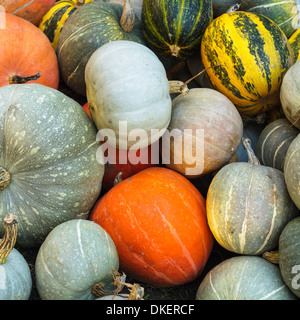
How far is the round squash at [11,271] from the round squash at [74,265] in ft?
0.23

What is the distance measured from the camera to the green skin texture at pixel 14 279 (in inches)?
55.8

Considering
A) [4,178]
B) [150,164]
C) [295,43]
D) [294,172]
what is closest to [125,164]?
[150,164]

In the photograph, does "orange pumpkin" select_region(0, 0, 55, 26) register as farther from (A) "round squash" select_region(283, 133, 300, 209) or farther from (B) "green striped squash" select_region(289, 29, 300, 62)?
(A) "round squash" select_region(283, 133, 300, 209)

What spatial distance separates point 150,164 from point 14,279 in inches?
36.9

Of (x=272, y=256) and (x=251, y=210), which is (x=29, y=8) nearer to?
(x=251, y=210)

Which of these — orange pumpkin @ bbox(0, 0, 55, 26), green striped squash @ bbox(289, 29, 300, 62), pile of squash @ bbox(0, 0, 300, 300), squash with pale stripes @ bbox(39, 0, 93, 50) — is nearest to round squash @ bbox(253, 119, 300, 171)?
pile of squash @ bbox(0, 0, 300, 300)

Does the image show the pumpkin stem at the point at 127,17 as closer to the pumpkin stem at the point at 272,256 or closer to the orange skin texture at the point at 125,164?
the orange skin texture at the point at 125,164

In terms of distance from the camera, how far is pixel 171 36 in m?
2.18

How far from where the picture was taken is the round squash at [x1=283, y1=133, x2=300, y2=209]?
1.61 metres

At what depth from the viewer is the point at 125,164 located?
212 centimetres

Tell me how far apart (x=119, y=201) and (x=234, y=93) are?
2.78 feet

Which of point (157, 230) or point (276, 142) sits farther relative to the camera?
point (276, 142)

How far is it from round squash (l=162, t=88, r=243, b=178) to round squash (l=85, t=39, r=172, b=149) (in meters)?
0.15

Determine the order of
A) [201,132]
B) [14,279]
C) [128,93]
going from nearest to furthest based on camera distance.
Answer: [14,279] → [128,93] → [201,132]
